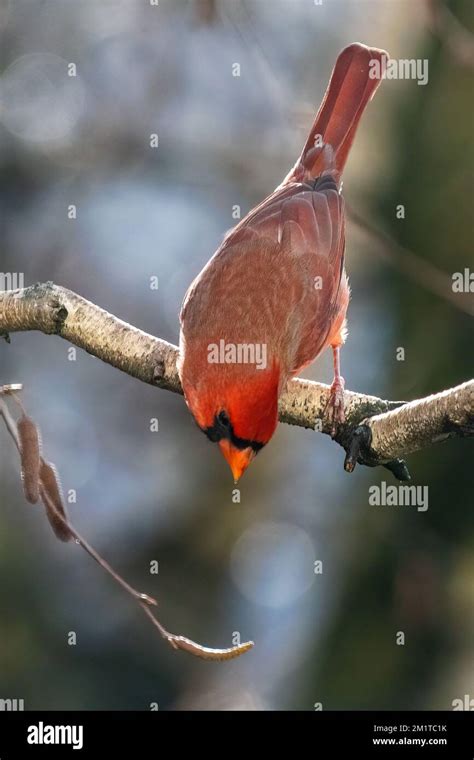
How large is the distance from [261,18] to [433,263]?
134 cm

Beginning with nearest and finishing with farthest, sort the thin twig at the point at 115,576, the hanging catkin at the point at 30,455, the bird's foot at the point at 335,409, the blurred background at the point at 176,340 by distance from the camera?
the thin twig at the point at 115,576, the hanging catkin at the point at 30,455, the bird's foot at the point at 335,409, the blurred background at the point at 176,340

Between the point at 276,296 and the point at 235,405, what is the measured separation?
66 cm

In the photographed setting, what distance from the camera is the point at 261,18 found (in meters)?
4.05

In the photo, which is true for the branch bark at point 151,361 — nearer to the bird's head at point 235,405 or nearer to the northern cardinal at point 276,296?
the northern cardinal at point 276,296

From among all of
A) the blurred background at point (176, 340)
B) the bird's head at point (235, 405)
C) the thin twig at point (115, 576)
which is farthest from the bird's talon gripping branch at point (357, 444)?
the blurred background at point (176, 340)

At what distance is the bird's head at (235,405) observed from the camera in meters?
2.87

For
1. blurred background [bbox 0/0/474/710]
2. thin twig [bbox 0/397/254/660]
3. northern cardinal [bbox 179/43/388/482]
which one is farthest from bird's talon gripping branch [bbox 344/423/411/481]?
blurred background [bbox 0/0/474/710]

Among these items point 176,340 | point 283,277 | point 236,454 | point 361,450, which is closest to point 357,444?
point 361,450

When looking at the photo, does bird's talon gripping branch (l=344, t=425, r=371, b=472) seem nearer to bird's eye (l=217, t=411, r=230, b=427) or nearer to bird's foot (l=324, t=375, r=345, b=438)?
bird's foot (l=324, t=375, r=345, b=438)

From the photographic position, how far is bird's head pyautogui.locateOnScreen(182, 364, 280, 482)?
9.41ft

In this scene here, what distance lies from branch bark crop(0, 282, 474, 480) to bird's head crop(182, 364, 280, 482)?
22cm

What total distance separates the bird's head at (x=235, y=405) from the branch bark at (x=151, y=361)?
221mm

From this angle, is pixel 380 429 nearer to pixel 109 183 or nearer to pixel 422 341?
pixel 422 341

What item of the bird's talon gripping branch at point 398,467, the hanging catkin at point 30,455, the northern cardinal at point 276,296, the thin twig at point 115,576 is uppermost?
the northern cardinal at point 276,296
